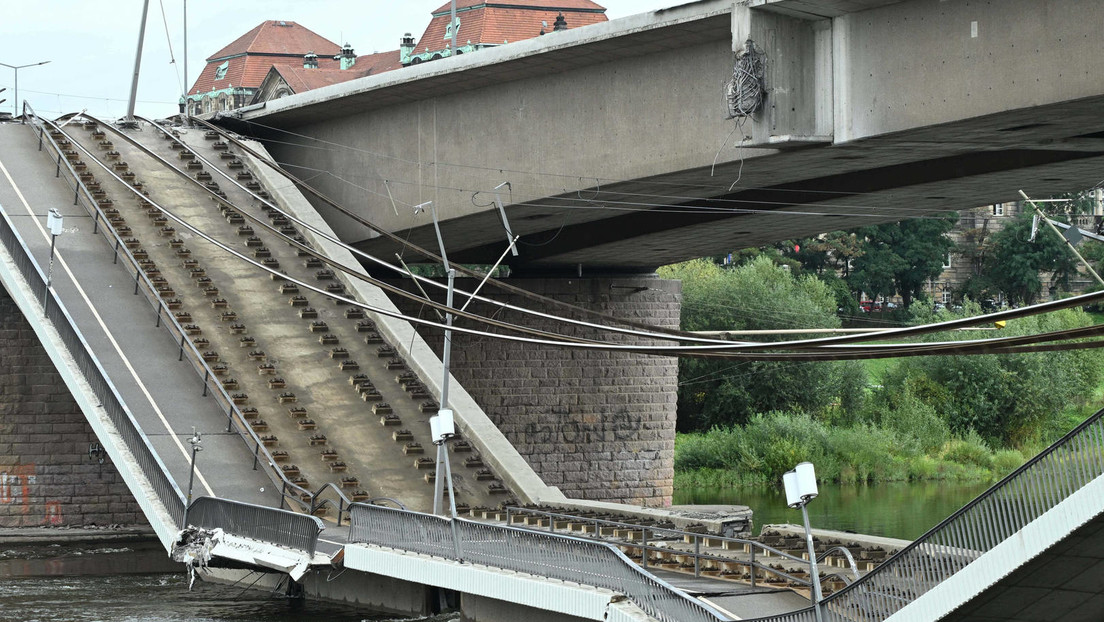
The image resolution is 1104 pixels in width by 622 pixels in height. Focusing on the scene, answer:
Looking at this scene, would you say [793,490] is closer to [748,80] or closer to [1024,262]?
[748,80]

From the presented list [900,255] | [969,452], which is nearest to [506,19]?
[900,255]

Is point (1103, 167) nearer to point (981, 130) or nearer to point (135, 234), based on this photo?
point (981, 130)

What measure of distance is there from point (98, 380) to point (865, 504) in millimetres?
24491

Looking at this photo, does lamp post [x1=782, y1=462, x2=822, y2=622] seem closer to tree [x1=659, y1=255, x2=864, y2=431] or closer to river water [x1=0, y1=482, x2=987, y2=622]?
river water [x1=0, y1=482, x2=987, y2=622]

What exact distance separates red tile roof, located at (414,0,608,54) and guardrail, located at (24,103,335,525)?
70040 millimetres

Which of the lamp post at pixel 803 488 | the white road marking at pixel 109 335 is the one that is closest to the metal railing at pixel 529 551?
the lamp post at pixel 803 488

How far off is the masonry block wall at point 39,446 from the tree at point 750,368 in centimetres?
2875

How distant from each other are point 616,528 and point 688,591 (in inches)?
193

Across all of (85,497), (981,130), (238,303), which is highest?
(981,130)

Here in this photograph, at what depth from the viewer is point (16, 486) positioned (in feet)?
114

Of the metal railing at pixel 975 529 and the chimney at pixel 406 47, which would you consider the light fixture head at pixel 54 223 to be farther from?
the chimney at pixel 406 47

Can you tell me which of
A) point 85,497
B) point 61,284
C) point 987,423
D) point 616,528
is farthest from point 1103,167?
point 987,423

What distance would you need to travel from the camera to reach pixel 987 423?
57.2 m

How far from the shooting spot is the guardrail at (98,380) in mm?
25094
